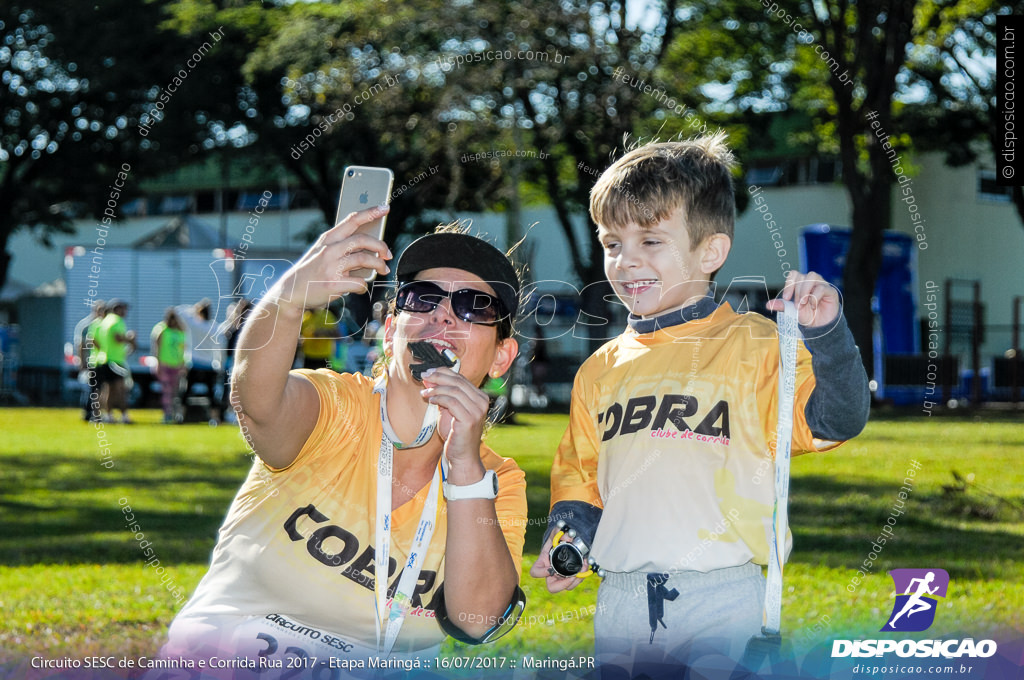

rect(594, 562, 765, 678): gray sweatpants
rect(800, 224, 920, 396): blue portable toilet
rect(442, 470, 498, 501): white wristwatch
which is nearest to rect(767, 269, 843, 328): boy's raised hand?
rect(594, 562, 765, 678): gray sweatpants

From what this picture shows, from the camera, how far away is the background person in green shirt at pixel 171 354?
18047mm

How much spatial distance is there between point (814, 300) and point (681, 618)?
82cm

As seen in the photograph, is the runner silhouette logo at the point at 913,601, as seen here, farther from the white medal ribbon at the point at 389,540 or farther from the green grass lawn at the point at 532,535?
the white medal ribbon at the point at 389,540

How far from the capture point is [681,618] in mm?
2656

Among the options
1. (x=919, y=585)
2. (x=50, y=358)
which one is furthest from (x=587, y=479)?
(x=50, y=358)

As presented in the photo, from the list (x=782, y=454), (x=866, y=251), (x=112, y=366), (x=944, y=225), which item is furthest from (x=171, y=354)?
(x=944, y=225)

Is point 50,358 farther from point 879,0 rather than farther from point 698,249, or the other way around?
point 698,249

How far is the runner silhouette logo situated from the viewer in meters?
2.96

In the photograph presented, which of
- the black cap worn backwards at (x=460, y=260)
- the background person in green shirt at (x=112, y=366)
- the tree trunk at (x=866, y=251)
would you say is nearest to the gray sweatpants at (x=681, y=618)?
the black cap worn backwards at (x=460, y=260)

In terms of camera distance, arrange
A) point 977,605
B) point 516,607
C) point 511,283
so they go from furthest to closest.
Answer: point 977,605
point 511,283
point 516,607

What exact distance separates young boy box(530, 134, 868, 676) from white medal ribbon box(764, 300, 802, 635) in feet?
0.12

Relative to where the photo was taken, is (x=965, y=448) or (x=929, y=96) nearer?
(x=965, y=448)

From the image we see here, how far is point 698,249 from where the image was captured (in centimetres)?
291

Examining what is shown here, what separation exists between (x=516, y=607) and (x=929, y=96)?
90.2 feet
